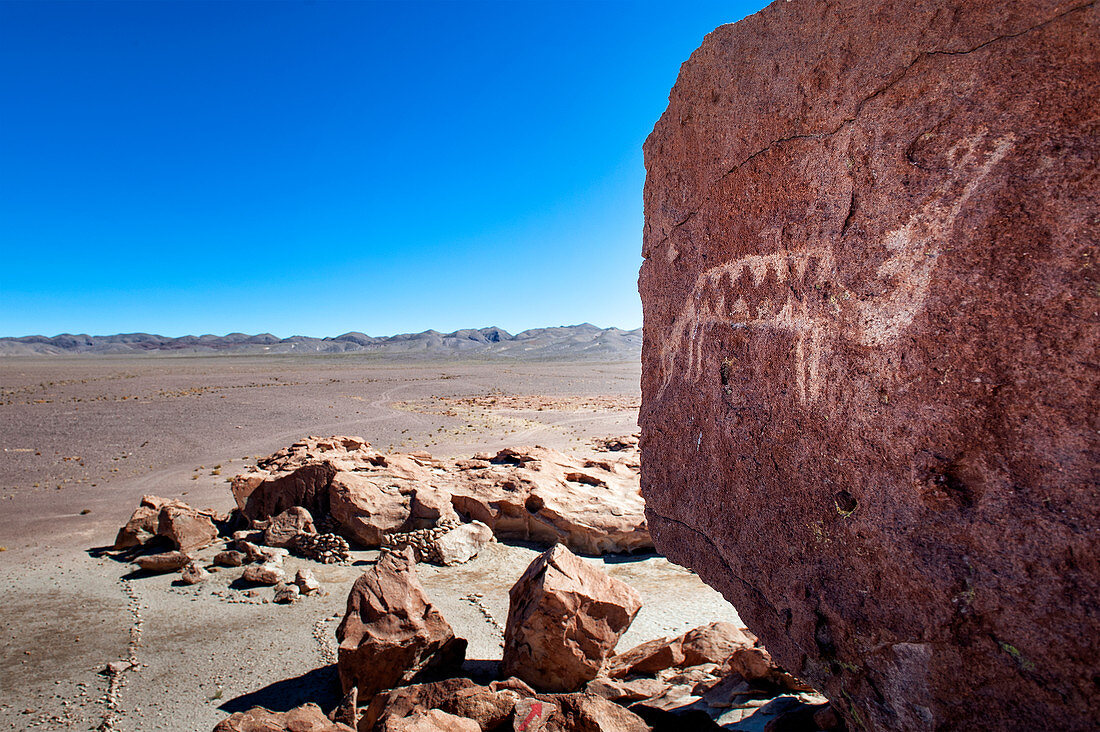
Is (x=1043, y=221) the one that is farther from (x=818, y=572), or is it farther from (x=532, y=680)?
(x=532, y=680)

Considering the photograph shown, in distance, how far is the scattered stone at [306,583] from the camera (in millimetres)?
6051

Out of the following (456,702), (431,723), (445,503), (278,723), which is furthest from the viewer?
(445,503)

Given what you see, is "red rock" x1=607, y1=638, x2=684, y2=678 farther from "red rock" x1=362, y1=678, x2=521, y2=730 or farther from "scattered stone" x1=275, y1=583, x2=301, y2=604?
"scattered stone" x1=275, y1=583, x2=301, y2=604

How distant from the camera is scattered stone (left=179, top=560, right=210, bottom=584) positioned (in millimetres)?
6266

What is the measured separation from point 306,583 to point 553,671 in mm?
3260

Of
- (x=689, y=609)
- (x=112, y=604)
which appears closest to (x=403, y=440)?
(x=112, y=604)

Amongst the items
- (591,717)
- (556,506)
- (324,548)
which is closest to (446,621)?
(591,717)

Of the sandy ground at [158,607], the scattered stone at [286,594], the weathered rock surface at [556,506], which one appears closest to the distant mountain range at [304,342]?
the sandy ground at [158,607]

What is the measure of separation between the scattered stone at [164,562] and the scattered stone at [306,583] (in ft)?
4.48

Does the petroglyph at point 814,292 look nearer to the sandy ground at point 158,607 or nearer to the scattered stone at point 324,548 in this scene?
the sandy ground at point 158,607

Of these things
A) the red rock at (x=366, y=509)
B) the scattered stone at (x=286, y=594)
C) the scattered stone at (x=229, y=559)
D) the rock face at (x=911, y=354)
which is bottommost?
the scattered stone at (x=286, y=594)

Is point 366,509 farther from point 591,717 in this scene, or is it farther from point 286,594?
point 591,717

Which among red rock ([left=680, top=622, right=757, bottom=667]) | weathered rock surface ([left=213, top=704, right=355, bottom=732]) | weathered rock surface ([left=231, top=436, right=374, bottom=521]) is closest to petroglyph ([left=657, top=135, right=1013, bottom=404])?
red rock ([left=680, top=622, right=757, bottom=667])

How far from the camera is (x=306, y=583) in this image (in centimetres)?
607
